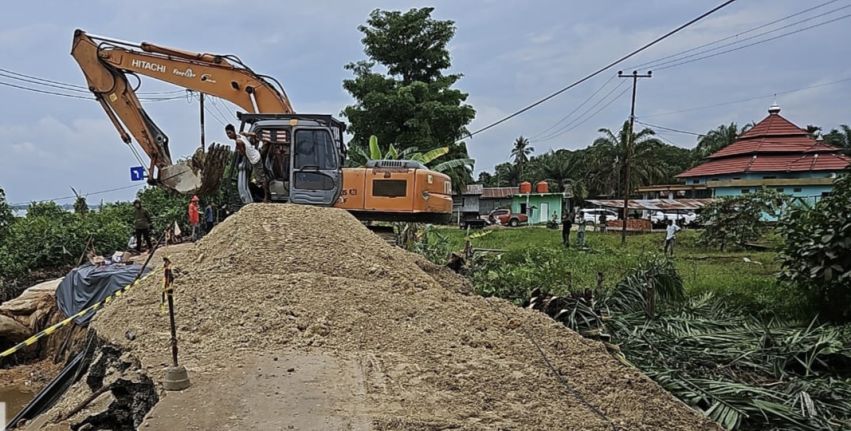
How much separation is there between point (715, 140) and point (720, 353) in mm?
44422

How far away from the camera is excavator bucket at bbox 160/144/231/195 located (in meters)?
9.09

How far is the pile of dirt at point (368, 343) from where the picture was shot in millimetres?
3248

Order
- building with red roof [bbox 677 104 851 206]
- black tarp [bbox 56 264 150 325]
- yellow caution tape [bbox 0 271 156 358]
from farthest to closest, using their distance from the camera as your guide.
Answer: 1. building with red roof [bbox 677 104 851 206]
2. black tarp [bbox 56 264 150 325]
3. yellow caution tape [bbox 0 271 156 358]

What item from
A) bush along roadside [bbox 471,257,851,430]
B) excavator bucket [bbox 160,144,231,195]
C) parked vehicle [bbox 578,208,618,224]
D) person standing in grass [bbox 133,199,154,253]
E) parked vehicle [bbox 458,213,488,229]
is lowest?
parked vehicle [bbox 458,213,488,229]

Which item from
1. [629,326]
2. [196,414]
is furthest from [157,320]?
[629,326]

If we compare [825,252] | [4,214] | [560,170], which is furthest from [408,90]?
[560,170]

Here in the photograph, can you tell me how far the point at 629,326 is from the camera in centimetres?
628

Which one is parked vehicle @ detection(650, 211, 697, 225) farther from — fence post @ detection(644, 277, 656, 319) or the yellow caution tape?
the yellow caution tape

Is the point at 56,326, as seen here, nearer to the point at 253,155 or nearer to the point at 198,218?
the point at 253,155

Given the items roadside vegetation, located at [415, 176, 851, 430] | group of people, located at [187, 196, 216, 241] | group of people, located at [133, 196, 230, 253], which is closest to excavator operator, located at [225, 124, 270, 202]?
group of people, located at [133, 196, 230, 253]

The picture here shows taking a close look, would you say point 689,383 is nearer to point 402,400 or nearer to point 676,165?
point 402,400

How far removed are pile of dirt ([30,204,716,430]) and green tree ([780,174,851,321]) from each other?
4746 mm

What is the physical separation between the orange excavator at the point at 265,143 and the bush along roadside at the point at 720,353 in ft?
6.41

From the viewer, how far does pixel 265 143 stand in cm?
838
